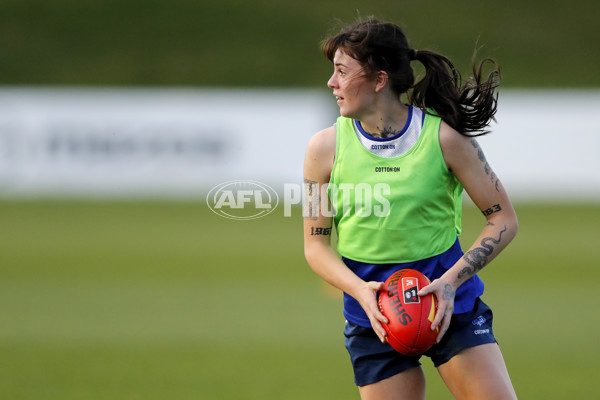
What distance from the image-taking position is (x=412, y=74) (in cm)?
375

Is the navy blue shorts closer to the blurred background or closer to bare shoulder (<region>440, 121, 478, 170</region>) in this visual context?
bare shoulder (<region>440, 121, 478, 170</region>)

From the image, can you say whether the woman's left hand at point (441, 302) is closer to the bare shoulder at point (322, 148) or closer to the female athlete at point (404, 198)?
the female athlete at point (404, 198)

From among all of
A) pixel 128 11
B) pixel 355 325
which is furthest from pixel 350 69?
pixel 128 11

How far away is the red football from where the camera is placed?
3.44 m

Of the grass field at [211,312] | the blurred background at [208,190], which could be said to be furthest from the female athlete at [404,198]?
the grass field at [211,312]

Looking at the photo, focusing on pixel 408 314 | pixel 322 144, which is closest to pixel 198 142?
pixel 322 144

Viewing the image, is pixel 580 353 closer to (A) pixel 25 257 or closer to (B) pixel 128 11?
(A) pixel 25 257

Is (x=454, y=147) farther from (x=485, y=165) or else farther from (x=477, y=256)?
(x=477, y=256)

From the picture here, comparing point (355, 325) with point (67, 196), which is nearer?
point (355, 325)

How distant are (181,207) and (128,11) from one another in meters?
14.9

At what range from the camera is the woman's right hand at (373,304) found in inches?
137

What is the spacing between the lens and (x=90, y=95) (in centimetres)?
1827

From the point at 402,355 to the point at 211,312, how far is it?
5.35 metres

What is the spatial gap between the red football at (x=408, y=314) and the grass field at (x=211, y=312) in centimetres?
264
